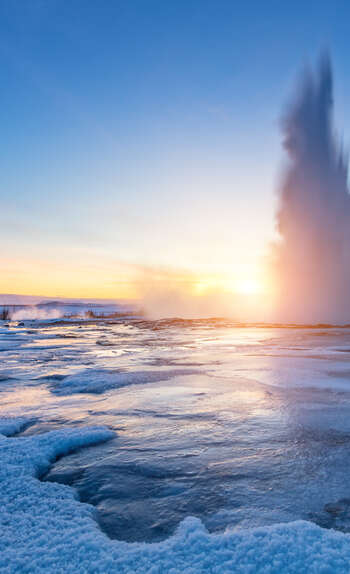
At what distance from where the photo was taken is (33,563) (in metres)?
1.78

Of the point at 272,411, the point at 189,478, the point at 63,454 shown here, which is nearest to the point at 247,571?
the point at 189,478

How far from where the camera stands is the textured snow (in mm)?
6517

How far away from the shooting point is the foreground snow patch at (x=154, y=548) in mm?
1725

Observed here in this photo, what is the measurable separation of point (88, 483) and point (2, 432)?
180 cm

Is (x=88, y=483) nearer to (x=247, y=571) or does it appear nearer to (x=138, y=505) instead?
(x=138, y=505)

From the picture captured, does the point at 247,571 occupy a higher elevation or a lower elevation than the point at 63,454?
higher

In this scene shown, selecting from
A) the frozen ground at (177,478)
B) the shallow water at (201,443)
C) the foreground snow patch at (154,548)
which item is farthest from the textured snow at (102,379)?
the foreground snow patch at (154,548)

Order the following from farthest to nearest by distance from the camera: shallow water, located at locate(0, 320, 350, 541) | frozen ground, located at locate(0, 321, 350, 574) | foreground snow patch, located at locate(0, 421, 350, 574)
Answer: shallow water, located at locate(0, 320, 350, 541), frozen ground, located at locate(0, 321, 350, 574), foreground snow patch, located at locate(0, 421, 350, 574)

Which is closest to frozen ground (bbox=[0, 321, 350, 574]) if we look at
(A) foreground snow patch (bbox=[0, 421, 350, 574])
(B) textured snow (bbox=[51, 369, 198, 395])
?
(A) foreground snow patch (bbox=[0, 421, 350, 574])

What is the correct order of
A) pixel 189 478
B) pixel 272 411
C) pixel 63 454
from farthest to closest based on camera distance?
1. pixel 272 411
2. pixel 63 454
3. pixel 189 478

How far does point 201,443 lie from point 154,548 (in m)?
1.81

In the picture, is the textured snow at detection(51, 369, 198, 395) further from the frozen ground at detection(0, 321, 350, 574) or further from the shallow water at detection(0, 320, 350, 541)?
the frozen ground at detection(0, 321, 350, 574)

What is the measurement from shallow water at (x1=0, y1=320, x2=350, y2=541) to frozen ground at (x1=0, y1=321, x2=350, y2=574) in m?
0.02

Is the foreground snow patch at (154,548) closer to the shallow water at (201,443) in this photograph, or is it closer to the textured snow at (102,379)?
the shallow water at (201,443)
